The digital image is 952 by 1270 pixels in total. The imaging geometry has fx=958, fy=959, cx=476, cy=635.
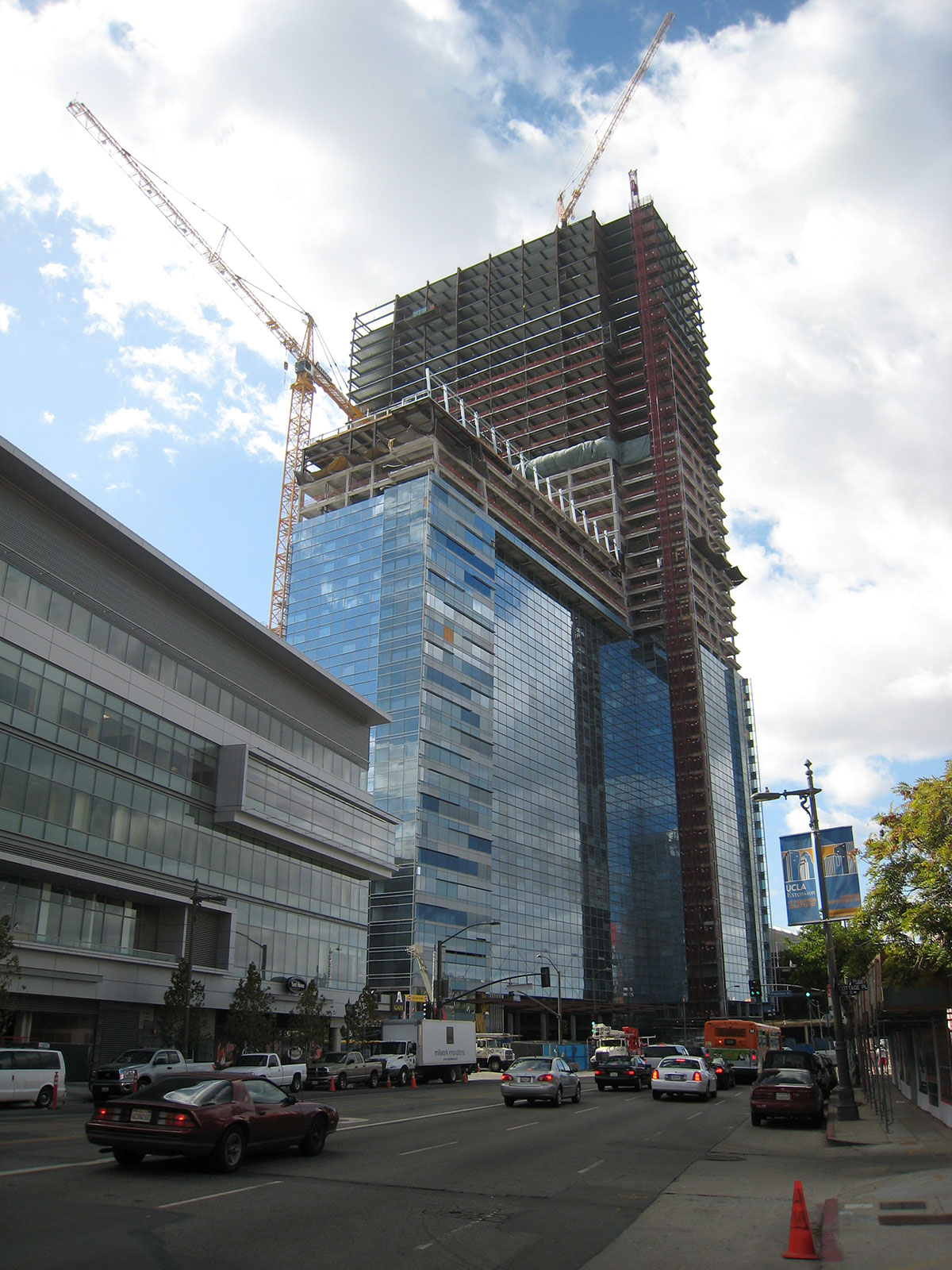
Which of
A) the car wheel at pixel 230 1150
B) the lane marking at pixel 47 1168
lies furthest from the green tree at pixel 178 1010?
the car wheel at pixel 230 1150

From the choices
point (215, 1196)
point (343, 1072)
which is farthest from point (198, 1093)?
point (343, 1072)

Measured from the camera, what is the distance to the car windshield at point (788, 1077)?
26781 mm

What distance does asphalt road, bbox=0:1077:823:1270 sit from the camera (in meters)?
10.2

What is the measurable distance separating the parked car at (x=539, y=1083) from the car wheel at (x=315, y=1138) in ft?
48.3

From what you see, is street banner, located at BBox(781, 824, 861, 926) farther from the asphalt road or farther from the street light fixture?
the asphalt road

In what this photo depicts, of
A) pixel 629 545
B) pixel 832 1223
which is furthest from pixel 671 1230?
pixel 629 545

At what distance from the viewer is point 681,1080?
36.2m

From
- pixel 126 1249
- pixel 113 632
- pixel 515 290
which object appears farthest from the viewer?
pixel 515 290

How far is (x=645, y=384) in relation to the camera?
6786 inches

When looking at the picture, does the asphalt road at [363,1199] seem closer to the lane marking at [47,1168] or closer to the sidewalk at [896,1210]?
the lane marking at [47,1168]

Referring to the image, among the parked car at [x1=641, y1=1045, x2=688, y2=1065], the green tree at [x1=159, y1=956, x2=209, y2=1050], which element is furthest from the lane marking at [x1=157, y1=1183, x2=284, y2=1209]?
the parked car at [x1=641, y1=1045, x2=688, y2=1065]

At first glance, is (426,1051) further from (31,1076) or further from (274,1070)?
(31,1076)

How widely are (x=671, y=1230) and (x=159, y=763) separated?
43.7 metres

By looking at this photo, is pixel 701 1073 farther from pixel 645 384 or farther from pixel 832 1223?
pixel 645 384
